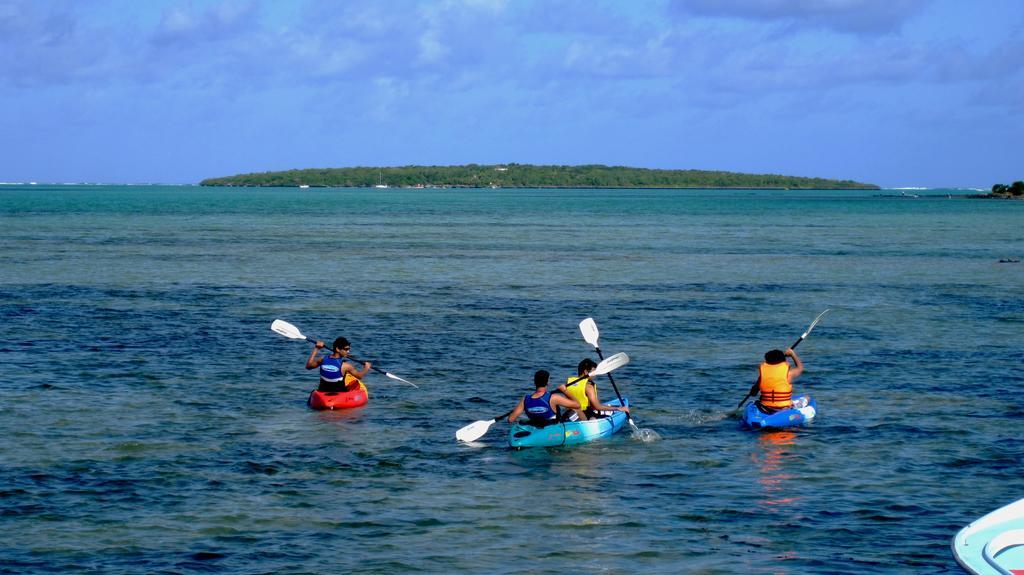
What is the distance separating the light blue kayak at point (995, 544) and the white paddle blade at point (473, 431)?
10522 millimetres

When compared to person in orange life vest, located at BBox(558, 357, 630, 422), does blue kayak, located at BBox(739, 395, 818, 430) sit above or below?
below

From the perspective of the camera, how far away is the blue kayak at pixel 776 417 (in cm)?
2081

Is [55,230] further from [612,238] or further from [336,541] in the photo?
[336,541]

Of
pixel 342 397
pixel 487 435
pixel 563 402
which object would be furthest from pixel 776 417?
pixel 342 397

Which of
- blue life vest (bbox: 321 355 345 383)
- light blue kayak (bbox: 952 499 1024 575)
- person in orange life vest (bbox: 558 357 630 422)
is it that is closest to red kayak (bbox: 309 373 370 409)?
blue life vest (bbox: 321 355 345 383)

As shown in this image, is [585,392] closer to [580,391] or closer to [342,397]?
[580,391]

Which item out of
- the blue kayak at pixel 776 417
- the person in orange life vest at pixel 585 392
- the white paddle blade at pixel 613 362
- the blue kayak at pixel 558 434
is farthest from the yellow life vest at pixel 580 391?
the blue kayak at pixel 776 417

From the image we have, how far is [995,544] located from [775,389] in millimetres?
10974

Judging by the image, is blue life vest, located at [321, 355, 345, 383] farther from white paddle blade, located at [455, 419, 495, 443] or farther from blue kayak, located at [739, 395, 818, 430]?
blue kayak, located at [739, 395, 818, 430]

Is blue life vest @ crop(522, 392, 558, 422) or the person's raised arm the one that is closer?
blue life vest @ crop(522, 392, 558, 422)

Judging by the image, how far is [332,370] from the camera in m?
22.2

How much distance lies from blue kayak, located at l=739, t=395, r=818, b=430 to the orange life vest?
0.52ft

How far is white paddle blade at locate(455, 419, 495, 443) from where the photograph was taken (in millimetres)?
19891

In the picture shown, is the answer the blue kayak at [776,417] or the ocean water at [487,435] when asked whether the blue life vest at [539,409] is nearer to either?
the ocean water at [487,435]
